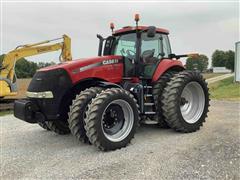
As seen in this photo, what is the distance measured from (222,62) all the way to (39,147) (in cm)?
10570

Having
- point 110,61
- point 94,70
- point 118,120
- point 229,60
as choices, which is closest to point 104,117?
point 118,120

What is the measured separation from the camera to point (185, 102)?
6.79 metres

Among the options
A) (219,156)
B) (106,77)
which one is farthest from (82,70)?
(219,156)

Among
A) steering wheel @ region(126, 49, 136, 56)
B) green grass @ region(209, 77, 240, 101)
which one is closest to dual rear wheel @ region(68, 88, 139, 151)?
steering wheel @ region(126, 49, 136, 56)

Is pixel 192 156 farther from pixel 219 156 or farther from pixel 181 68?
pixel 181 68

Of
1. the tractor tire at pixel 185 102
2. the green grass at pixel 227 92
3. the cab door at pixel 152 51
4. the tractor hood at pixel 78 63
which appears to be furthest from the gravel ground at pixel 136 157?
the green grass at pixel 227 92

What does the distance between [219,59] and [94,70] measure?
351 ft

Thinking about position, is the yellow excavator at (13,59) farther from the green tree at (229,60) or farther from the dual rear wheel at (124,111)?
the green tree at (229,60)

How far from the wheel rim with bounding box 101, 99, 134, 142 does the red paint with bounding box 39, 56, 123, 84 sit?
78 cm

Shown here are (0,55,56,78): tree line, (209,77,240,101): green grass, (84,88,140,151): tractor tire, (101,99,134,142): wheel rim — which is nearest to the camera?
(84,88,140,151): tractor tire

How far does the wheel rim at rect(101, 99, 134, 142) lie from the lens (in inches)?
214

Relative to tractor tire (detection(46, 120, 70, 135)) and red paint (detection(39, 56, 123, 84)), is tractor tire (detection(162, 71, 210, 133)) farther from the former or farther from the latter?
tractor tire (detection(46, 120, 70, 135))

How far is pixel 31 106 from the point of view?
5.34m

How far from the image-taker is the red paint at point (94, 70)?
5527 mm
